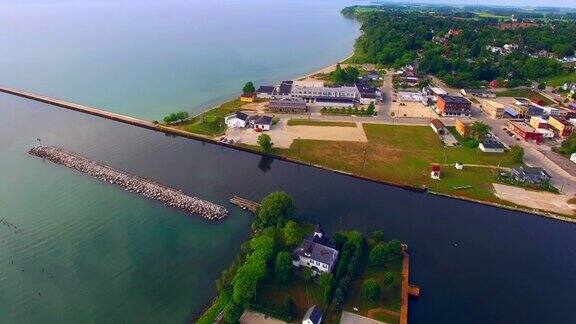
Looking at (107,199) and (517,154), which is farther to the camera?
(517,154)

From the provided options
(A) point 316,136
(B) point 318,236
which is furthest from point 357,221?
(A) point 316,136

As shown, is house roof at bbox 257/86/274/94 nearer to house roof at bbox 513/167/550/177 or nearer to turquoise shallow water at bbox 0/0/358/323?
turquoise shallow water at bbox 0/0/358/323

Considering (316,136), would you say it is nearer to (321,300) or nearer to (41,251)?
(321,300)

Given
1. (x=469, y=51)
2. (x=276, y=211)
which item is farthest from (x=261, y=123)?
(x=469, y=51)

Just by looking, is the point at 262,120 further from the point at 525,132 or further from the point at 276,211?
the point at 525,132

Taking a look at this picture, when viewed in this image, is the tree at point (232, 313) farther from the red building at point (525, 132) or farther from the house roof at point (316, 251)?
the red building at point (525, 132)

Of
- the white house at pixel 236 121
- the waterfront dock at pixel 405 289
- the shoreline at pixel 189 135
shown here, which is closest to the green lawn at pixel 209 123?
the white house at pixel 236 121

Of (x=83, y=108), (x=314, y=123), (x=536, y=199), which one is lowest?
(x=536, y=199)
